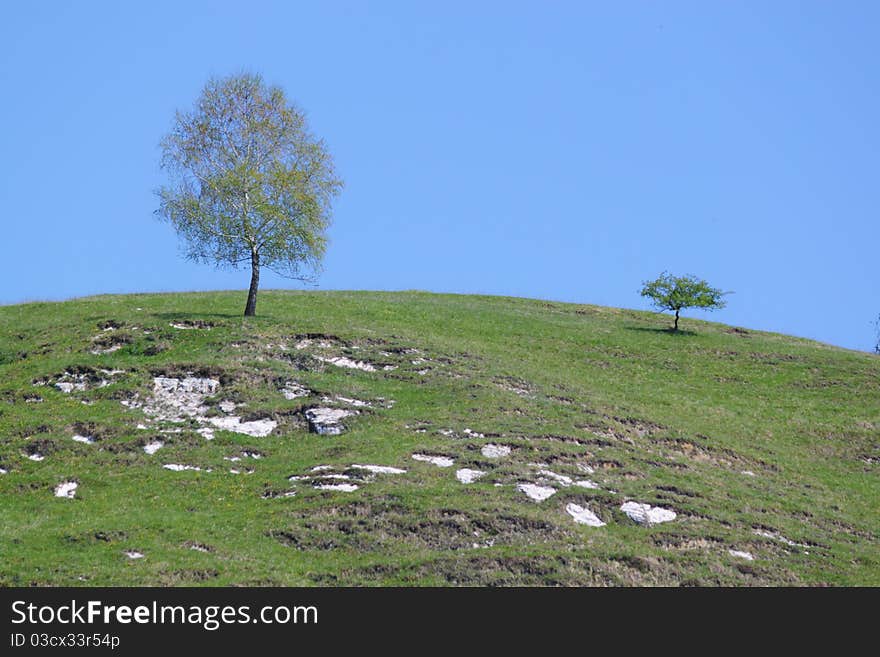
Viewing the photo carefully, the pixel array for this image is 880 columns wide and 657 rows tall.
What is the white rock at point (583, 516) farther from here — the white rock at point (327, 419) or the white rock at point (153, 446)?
the white rock at point (153, 446)

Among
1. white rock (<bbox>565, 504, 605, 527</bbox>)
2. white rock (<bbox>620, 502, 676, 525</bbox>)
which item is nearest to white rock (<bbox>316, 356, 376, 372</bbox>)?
white rock (<bbox>565, 504, 605, 527</bbox>)

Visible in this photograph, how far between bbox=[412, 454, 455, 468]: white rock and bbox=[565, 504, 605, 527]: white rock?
5443 mm

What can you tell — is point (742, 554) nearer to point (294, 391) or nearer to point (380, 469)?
point (380, 469)

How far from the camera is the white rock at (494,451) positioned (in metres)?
37.7

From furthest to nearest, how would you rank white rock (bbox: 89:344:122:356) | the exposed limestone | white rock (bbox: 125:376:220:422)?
white rock (bbox: 89:344:122:356) < white rock (bbox: 125:376:220:422) < the exposed limestone

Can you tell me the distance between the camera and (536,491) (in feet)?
111

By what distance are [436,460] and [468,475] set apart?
6.11 ft

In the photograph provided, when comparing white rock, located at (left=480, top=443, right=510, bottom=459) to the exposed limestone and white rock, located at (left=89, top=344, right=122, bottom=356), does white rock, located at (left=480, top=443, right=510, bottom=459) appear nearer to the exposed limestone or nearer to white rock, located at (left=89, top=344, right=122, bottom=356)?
the exposed limestone

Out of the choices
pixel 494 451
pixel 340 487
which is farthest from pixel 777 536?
pixel 340 487

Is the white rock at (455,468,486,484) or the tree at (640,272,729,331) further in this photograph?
the tree at (640,272,729,331)

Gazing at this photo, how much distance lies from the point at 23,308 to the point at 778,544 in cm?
5307

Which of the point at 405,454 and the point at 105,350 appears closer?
the point at 405,454

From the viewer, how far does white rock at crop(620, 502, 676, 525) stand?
107 feet
